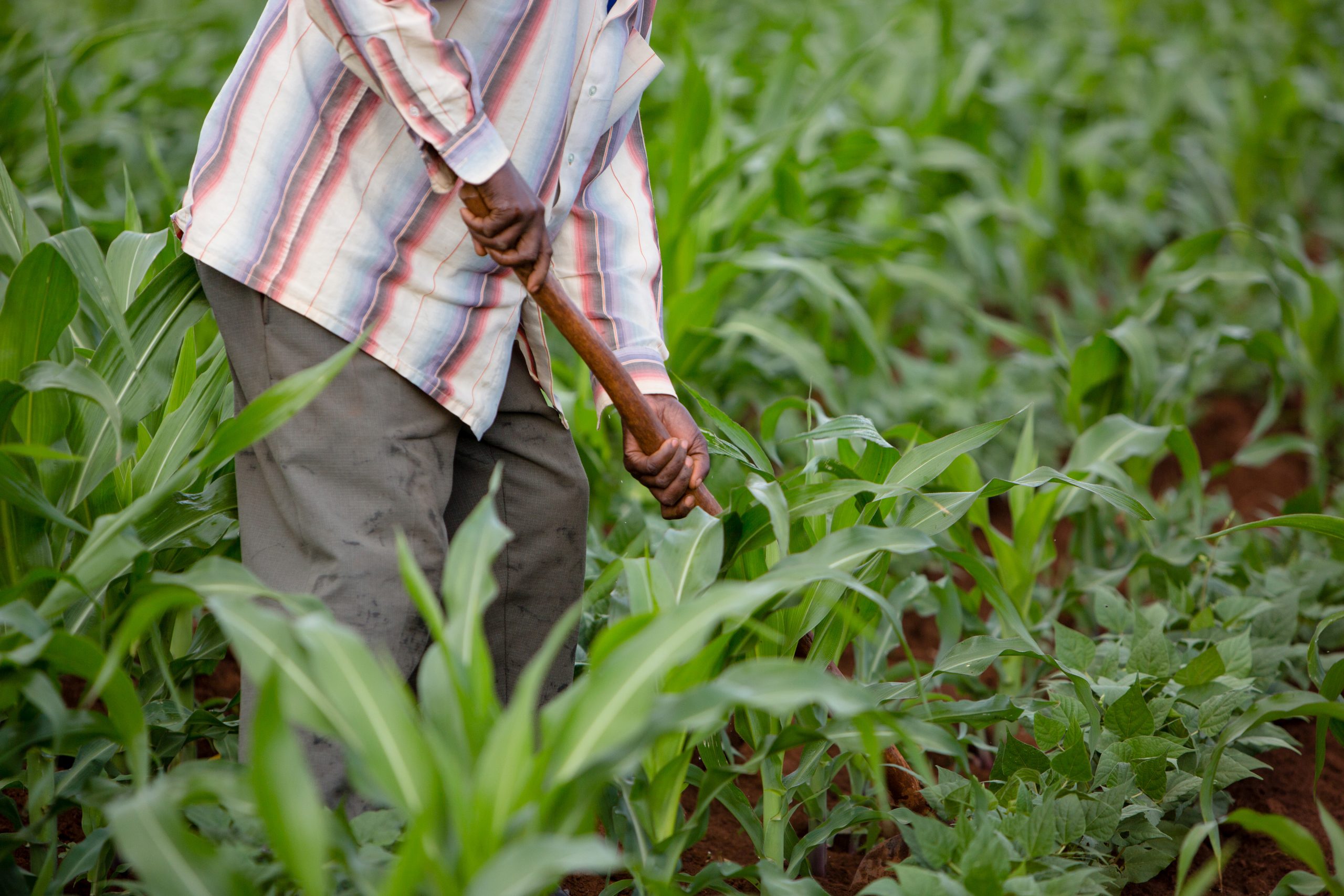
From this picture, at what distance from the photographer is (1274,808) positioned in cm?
164

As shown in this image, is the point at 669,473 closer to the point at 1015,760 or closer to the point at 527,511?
the point at 527,511

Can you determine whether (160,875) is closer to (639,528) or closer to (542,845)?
(542,845)

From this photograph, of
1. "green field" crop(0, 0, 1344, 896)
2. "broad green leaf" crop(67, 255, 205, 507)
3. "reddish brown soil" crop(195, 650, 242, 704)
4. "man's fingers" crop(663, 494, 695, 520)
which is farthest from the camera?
"reddish brown soil" crop(195, 650, 242, 704)

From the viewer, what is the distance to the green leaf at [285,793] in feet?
2.82

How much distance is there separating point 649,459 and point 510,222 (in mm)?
338

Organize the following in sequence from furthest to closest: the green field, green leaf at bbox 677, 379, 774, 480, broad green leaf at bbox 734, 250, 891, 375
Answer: broad green leaf at bbox 734, 250, 891, 375, green leaf at bbox 677, 379, 774, 480, the green field

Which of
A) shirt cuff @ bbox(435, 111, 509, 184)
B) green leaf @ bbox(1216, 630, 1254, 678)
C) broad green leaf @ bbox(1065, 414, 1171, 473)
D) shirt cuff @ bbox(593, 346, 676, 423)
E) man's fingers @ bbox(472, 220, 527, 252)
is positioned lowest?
green leaf @ bbox(1216, 630, 1254, 678)

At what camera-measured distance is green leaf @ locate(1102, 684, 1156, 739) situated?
1394mm

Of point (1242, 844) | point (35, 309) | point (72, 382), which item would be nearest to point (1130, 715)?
point (1242, 844)

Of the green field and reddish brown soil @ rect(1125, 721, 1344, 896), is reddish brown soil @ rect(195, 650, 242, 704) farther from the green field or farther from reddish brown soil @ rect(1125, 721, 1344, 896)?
reddish brown soil @ rect(1125, 721, 1344, 896)

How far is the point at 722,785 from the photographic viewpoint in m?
1.21

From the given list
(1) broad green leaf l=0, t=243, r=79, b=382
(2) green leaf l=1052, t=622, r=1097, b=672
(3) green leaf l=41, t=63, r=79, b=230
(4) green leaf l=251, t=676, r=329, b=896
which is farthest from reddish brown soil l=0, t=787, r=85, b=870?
(2) green leaf l=1052, t=622, r=1097, b=672

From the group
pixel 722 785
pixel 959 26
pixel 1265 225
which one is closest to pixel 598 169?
pixel 722 785

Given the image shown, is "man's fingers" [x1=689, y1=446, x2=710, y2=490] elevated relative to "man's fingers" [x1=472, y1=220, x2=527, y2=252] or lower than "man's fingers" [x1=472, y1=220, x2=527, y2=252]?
lower
